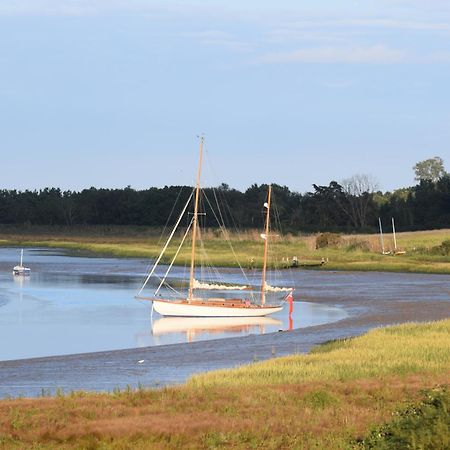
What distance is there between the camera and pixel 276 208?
14838 centimetres

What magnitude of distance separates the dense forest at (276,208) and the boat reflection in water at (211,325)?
241 feet

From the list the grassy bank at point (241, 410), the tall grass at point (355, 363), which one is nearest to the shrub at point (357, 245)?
the tall grass at point (355, 363)

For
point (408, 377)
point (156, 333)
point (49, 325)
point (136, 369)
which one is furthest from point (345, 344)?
point (49, 325)

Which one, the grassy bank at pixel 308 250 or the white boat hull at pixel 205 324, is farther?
the grassy bank at pixel 308 250

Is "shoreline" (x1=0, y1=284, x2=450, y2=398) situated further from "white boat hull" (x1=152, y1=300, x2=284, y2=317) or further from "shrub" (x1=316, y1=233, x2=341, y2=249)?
"shrub" (x1=316, y1=233, x2=341, y2=249)

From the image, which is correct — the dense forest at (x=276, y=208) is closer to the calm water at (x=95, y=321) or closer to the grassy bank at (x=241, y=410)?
the calm water at (x=95, y=321)

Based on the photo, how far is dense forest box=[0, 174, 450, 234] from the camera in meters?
143

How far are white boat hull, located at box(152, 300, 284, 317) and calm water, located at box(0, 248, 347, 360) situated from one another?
1.28 feet

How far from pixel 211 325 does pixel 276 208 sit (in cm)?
10747

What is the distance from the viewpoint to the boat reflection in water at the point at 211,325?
3850cm

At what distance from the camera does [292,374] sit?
69.9 ft

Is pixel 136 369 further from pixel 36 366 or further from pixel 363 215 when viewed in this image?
pixel 363 215

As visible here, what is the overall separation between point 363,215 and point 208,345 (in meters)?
117

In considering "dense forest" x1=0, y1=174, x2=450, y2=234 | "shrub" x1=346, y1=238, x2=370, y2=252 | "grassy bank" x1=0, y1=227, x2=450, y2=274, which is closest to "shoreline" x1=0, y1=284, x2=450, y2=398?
"grassy bank" x1=0, y1=227, x2=450, y2=274
